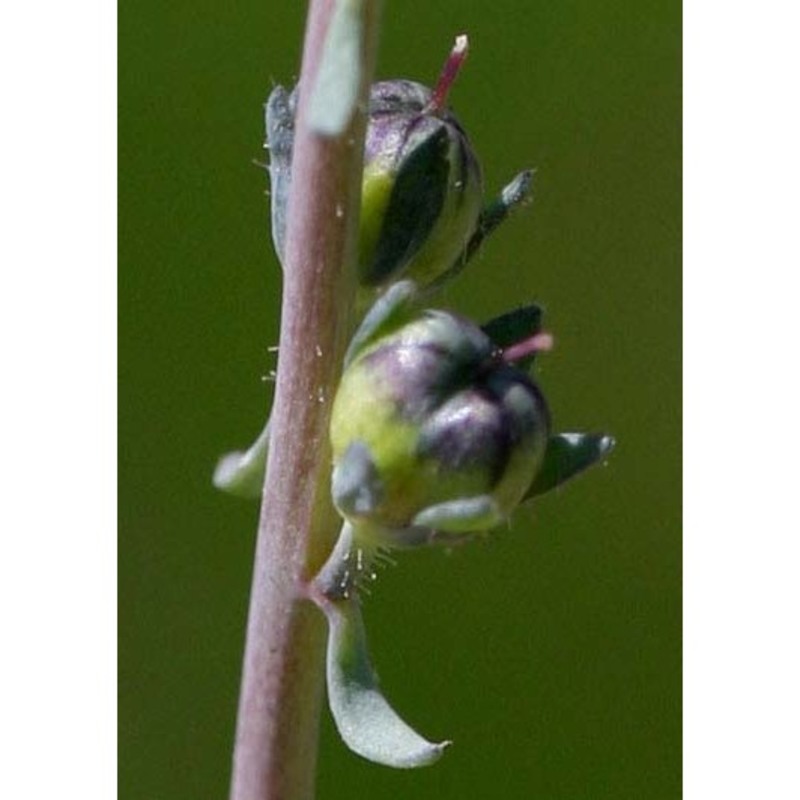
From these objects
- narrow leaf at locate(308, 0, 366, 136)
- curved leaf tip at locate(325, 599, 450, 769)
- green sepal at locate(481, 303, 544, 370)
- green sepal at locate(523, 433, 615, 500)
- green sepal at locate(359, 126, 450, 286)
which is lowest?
curved leaf tip at locate(325, 599, 450, 769)

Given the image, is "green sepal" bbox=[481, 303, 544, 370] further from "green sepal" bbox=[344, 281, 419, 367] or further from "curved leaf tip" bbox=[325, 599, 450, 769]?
"curved leaf tip" bbox=[325, 599, 450, 769]

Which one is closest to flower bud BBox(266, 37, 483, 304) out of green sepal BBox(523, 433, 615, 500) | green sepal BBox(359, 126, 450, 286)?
green sepal BBox(359, 126, 450, 286)

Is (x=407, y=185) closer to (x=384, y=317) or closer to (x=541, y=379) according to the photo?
(x=384, y=317)

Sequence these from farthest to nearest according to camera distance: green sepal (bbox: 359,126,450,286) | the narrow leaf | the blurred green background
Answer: the blurred green background < green sepal (bbox: 359,126,450,286) < the narrow leaf

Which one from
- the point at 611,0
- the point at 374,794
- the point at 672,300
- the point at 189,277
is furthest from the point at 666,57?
the point at 374,794

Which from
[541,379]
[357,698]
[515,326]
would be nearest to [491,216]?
[515,326]

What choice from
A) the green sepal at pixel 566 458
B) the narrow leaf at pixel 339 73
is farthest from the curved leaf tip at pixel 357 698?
the narrow leaf at pixel 339 73

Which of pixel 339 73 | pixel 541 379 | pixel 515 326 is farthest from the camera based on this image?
pixel 541 379

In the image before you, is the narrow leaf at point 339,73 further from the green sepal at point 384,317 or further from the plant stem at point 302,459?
the green sepal at point 384,317
